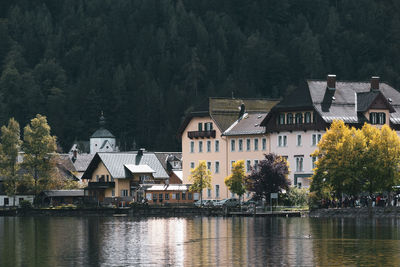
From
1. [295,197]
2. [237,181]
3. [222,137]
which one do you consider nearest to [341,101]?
[237,181]

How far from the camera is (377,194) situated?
121 m

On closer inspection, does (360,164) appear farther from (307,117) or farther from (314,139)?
(307,117)

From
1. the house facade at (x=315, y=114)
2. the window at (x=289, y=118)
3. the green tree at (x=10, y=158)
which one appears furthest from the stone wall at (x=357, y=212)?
the green tree at (x=10, y=158)

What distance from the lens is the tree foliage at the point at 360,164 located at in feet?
364

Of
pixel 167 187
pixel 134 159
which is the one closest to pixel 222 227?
pixel 167 187

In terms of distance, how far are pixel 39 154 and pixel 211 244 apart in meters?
79.2

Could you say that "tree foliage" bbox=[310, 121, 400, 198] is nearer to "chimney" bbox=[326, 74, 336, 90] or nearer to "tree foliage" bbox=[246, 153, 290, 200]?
"tree foliage" bbox=[246, 153, 290, 200]

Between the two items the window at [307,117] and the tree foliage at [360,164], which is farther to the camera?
the window at [307,117]

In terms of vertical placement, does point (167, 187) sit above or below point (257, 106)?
below

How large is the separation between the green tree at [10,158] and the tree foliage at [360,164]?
54116 mm

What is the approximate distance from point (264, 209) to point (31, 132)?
43.8m

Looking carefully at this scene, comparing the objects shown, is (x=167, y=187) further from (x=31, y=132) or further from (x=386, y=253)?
(x=386, y=253)

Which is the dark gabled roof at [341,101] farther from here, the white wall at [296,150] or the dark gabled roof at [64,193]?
the dark gabled roof at [64,193]

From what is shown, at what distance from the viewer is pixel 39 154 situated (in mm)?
153500
